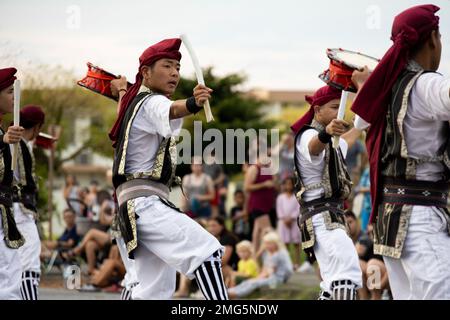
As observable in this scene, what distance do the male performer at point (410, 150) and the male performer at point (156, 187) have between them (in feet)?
4.00

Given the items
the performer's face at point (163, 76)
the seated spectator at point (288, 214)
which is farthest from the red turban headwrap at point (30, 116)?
the seated spectator at point (288, 214)

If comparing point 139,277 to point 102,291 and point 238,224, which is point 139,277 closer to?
point 102,291

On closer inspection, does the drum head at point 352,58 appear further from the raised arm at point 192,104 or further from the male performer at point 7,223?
the male performer at point 7,223

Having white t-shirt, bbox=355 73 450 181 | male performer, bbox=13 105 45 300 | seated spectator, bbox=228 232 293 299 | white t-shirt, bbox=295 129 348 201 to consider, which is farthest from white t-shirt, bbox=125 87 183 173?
seated spectator, bbox=228 232 293 299

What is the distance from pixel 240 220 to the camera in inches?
655

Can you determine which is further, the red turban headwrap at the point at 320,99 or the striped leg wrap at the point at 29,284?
the striped leg wrap at the point at 29,284

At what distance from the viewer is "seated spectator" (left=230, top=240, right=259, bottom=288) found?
1393cm

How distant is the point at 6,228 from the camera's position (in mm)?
8117

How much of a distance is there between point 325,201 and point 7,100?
261cm

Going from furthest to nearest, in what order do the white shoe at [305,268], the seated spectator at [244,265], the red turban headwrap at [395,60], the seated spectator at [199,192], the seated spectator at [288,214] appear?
the seated spectator at [199,192]
the white shoe at [305,268]
the seated spectator at [288,214]
the seated spectator at [244,265]
the red turban headwrap at [395,60]

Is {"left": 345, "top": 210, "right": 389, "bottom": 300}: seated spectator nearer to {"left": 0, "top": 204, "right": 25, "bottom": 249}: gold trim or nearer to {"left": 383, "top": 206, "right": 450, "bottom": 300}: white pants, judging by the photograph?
{"left": 0, "top": 204, "right": 25, "bottom": 249}: gold trim

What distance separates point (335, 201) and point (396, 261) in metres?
2.47

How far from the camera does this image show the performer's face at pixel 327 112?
9055 millimetres

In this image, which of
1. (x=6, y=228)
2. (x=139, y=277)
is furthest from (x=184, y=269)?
(x=6, y=228)
